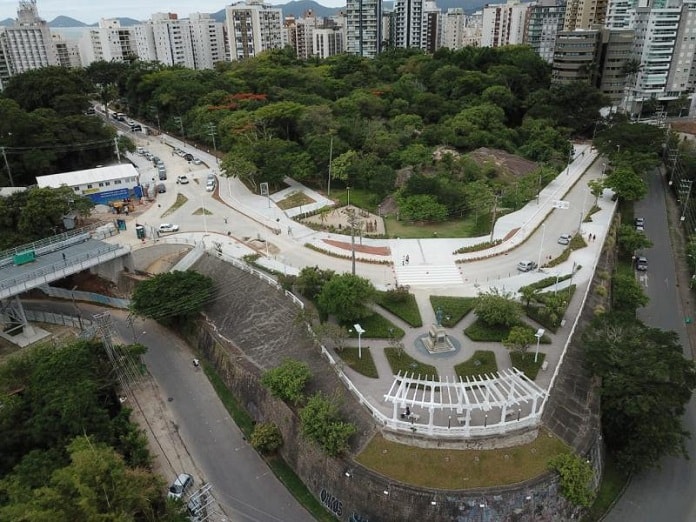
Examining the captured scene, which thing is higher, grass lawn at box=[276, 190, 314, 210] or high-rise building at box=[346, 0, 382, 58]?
high-rise building at box=[346, 0, 382, 58]

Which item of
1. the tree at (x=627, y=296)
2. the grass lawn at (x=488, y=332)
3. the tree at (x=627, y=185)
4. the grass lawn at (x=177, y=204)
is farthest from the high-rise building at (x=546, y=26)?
the grass lawn at (x=488, y=332)

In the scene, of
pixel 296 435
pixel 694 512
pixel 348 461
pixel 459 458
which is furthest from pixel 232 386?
pixel 694 512

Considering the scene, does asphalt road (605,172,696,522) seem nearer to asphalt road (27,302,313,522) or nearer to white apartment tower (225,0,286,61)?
asphalt road (27,302,313,522)

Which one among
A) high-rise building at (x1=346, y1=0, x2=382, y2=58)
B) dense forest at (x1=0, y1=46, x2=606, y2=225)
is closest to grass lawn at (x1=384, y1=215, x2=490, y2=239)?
dense forest at (x1=0, y1=46, x2=606, y2=225)

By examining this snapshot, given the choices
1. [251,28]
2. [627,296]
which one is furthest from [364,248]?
[251,28]

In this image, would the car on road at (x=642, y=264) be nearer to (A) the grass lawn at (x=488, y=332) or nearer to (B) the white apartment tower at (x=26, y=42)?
(A) the grass lawn at (x=488, y=332)

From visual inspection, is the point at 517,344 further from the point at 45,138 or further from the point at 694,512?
the point at 45,138
